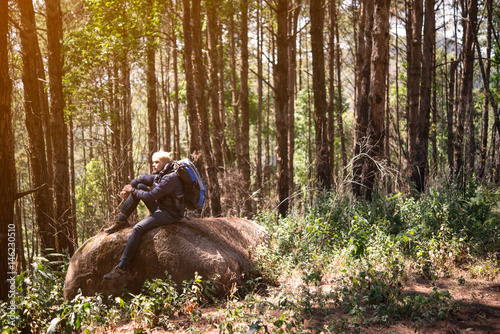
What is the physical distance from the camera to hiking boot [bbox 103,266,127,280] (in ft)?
19.7

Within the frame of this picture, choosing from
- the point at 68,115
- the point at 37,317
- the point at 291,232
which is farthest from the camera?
the point at 68,115

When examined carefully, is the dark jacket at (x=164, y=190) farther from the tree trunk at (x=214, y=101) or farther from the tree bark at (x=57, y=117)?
the tree trunk at (x=214, y=101)

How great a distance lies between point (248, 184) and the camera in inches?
570

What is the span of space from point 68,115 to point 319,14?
8.11 m

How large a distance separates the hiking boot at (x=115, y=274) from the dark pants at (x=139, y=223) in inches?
2.6

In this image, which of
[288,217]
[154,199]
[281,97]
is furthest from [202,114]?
[154,199]

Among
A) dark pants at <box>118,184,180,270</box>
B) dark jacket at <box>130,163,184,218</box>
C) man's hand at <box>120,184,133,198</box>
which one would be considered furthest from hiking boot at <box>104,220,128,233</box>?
dark jacket at <box>130,163,184,218</box>

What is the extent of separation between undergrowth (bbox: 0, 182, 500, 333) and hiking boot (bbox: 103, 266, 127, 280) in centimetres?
39

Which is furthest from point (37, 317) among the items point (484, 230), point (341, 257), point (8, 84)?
point (484, 230)

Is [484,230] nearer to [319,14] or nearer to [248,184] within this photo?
[319,14]

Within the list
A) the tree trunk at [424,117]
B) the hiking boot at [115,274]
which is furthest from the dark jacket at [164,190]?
the tree trunk at [424,117]

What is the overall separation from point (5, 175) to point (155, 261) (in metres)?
2.38

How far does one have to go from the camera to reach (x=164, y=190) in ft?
20.3

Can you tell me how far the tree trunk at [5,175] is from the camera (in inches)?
215
